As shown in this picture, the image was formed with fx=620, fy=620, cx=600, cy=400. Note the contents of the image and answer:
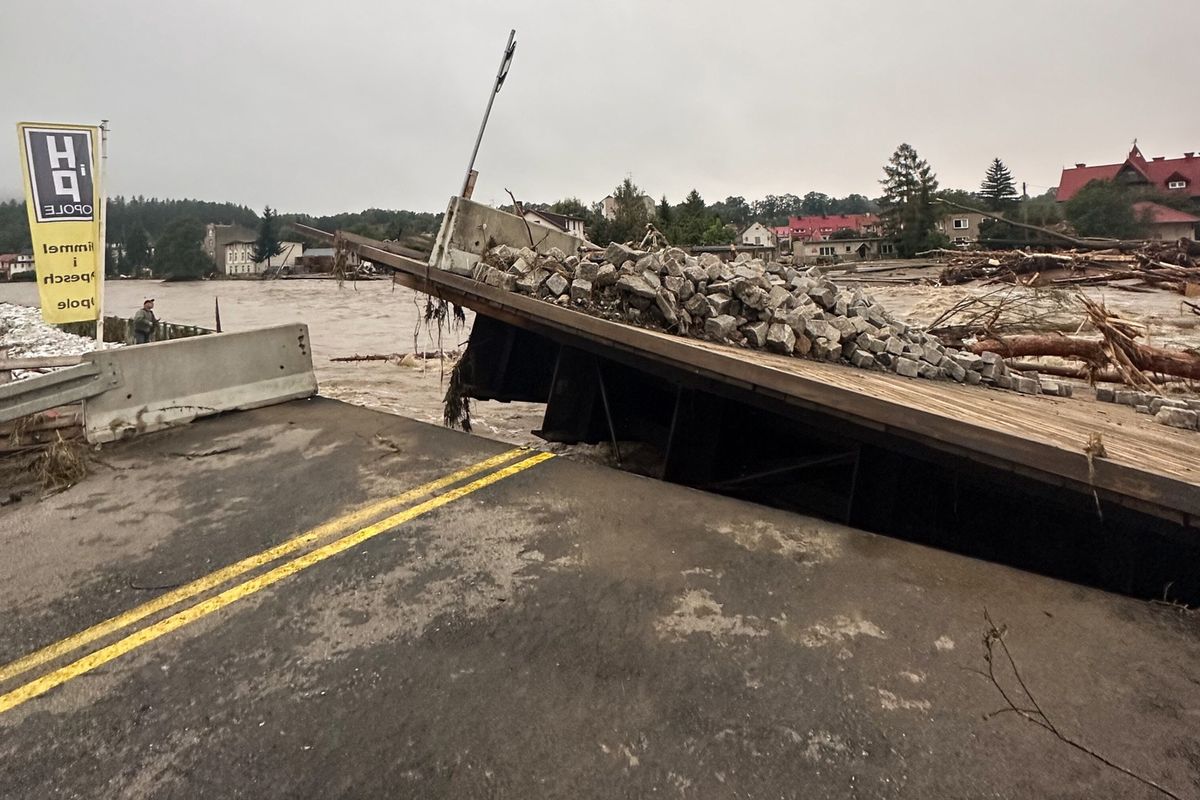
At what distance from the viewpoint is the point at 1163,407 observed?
465 centimetres

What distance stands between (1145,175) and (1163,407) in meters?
67.4

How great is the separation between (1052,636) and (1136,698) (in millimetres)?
365

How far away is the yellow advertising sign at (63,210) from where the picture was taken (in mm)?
6672

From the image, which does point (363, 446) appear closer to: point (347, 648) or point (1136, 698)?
point (347, 648)

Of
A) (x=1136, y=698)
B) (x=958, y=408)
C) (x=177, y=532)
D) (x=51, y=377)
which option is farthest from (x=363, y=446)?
(x=1136, y=698)

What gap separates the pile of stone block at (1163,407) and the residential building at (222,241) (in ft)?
328

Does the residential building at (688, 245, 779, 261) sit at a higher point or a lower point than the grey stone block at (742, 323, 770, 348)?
higher

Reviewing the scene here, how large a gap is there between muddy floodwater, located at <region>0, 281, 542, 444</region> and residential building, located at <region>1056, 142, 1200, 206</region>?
181ft

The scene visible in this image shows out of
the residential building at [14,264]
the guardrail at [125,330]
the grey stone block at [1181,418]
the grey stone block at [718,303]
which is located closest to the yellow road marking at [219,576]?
the grey stone block at [718,303]

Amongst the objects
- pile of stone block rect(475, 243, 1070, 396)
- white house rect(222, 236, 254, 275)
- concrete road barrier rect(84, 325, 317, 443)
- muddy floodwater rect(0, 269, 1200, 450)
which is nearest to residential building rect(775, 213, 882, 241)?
muddy floodwater rect(0, 269, 1200, 450)

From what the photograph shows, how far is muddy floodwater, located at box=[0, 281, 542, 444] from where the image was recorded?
9961 millimetres

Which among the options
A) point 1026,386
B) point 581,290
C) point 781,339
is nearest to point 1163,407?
point 1026,386

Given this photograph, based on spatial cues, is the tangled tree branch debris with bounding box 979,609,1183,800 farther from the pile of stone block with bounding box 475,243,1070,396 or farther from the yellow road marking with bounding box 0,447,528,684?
the yellow road marking with bounding box 0,447,528,684

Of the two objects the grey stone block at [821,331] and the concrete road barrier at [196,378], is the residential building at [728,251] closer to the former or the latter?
the grey stone block at [821,331]
